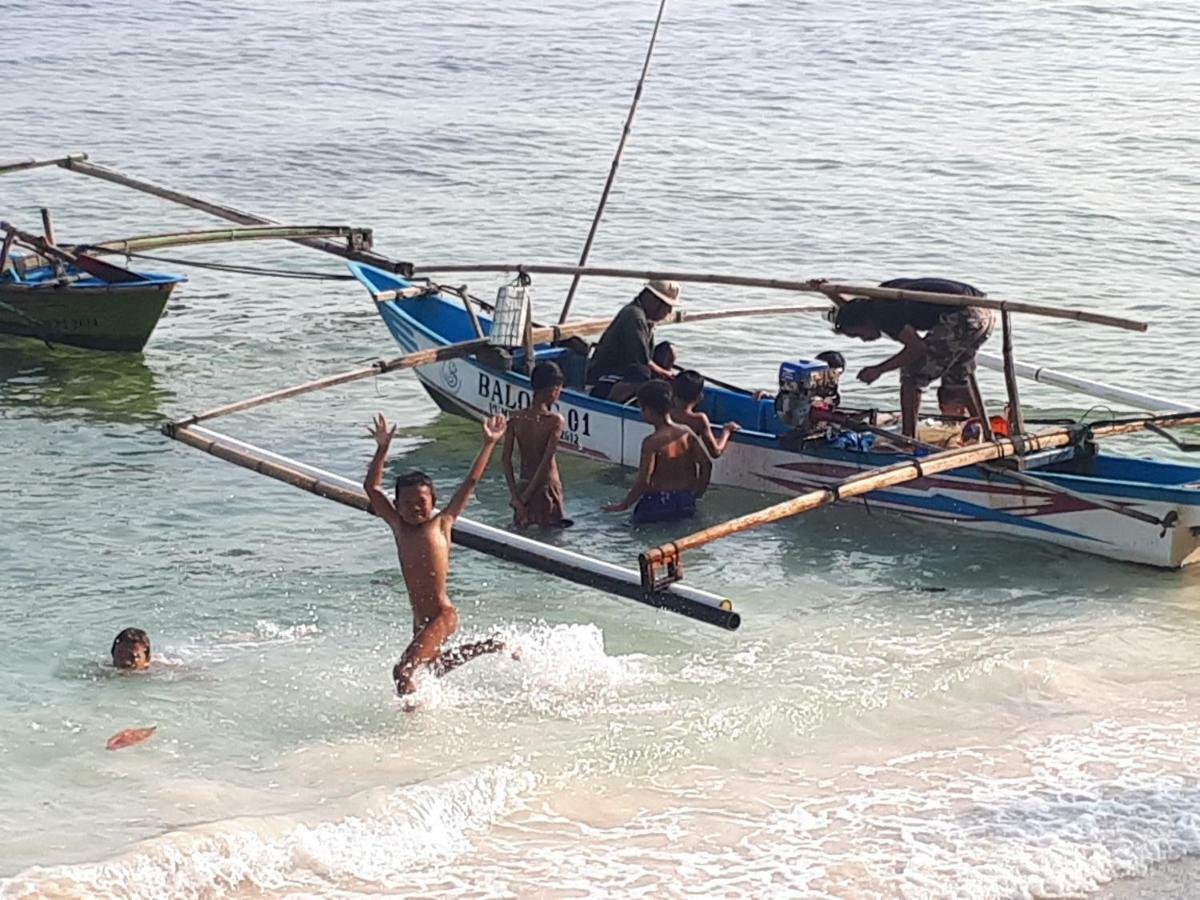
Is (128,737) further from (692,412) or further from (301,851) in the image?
(692,412)

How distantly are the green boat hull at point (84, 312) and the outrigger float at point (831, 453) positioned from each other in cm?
228

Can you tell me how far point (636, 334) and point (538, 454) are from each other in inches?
45.2

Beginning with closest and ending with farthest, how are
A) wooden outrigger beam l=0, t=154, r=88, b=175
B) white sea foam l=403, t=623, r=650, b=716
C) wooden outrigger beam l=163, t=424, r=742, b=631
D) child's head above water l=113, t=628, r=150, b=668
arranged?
wooden outrigger beam l=163, t=424, r=742, b=631 → white sea foam l=403, t=623, r=650, b=716 → child's head above water l=113, t=628, r=150, b=668 → wooden outrigger beam l=0, t=154, r=88, b=175

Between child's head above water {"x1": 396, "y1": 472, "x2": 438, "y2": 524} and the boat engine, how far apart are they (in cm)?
299

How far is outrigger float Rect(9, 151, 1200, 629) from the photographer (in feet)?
27.9

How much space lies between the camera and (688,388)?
9.74 meters

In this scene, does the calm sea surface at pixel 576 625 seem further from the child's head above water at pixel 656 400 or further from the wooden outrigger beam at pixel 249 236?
the wooden outrigger beam at pixel 249 236

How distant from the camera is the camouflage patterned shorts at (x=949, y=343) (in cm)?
960

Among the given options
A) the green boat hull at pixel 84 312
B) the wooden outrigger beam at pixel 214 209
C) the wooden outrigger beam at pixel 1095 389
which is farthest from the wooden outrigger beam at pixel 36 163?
the wooden outrigger beam at pixel 1095 389

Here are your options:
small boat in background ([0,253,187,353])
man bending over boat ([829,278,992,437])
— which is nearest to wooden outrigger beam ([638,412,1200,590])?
man bending over boat ([829,278,992,437])

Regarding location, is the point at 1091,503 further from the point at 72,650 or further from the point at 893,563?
the point at 72,650

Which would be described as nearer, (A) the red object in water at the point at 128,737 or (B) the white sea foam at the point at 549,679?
(A) the red object in water at the point at 128,737

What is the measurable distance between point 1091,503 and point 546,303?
22.9 ft

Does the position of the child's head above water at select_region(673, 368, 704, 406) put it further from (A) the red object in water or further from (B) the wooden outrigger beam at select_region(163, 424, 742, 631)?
(A) the red object in water
